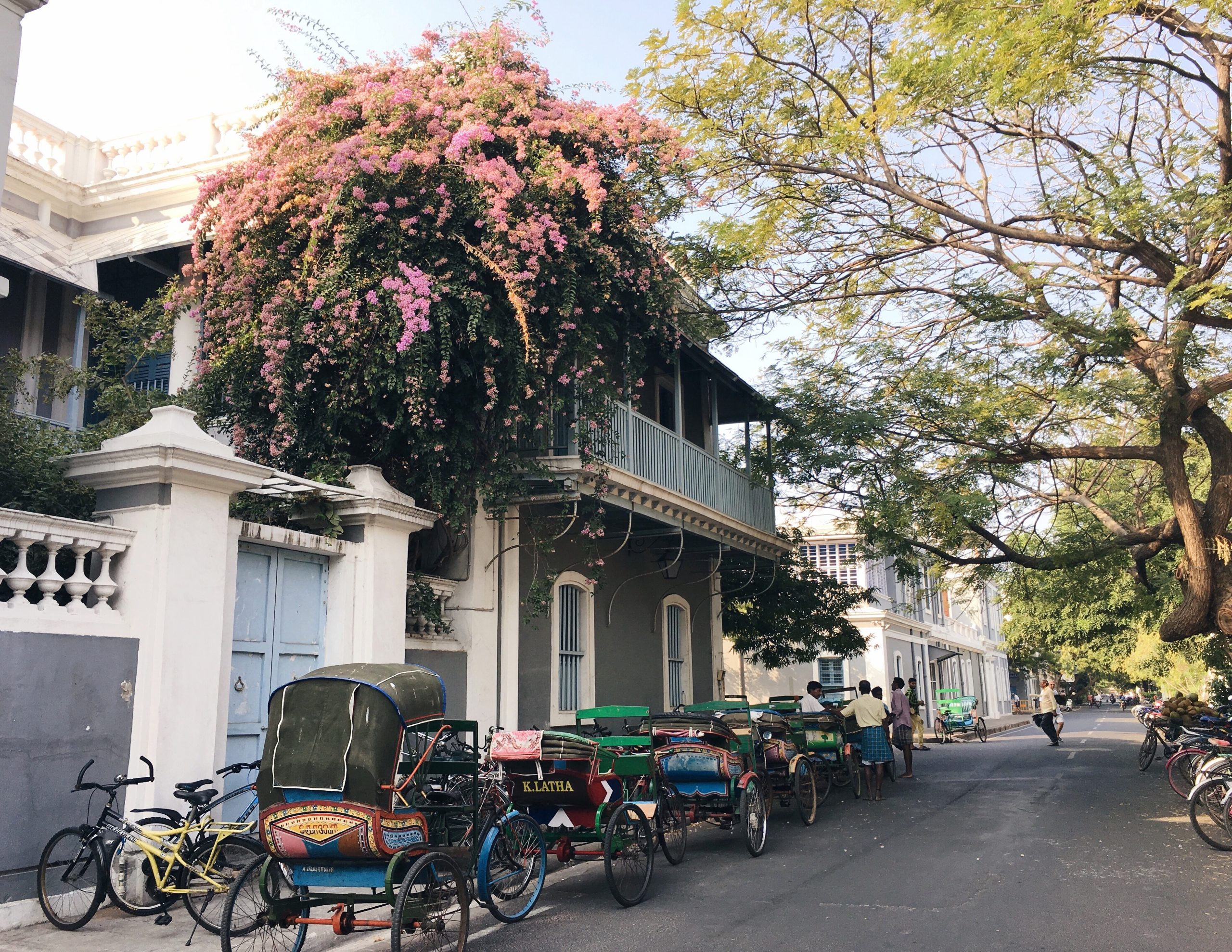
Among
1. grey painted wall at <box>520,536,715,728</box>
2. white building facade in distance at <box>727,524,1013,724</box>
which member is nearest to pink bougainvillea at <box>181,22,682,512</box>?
grey painted wall at <box>520,536,715,728</box>

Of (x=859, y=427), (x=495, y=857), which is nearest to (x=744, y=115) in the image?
(x=859, y=427)

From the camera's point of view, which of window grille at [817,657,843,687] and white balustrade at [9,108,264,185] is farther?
window grille at [817,657,843,687]

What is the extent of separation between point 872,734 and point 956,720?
2051 centimetres

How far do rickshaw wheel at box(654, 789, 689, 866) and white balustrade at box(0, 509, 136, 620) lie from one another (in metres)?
4.65

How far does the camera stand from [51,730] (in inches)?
267

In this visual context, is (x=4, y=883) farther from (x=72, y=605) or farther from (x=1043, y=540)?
(x=1043, y=540)

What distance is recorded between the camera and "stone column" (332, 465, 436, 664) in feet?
31.4

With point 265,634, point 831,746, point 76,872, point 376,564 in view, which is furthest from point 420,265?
point 831,746

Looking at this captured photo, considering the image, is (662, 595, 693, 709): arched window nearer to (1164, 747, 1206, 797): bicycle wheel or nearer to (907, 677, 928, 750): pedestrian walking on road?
(1164, 747, 1206, 797): bicycle wheel

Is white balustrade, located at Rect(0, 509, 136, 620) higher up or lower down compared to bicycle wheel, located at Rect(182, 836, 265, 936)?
higher up

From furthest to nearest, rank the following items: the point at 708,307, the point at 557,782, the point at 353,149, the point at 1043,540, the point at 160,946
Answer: the point at 1043,540 → the point at 708,307 → the point at 353,149 → the point at 557,782 → the point at 160,946

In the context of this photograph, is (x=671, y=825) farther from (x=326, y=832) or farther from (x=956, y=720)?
(x=956, y=720)

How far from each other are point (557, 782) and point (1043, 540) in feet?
43.9

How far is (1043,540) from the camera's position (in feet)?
59.4
